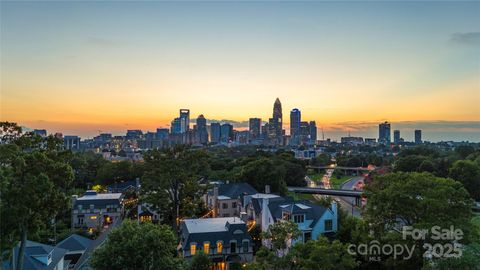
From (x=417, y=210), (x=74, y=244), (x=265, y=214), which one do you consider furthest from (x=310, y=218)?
(x=74, y=244)

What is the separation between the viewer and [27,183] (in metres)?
15.0

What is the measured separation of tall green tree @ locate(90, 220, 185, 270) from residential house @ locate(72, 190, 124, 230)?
2835 cm

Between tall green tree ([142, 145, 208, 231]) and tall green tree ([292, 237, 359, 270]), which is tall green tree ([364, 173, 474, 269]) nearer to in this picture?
tall green tree ([292, 237, 359, 270])

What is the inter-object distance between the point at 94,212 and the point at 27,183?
116 feet

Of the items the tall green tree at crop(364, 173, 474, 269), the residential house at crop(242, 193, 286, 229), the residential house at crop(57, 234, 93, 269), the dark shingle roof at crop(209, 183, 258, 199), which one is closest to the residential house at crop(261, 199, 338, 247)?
the residential house at crop(242, 193, 286, 229)

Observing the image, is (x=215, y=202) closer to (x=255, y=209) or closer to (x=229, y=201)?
(x=229, y=201)

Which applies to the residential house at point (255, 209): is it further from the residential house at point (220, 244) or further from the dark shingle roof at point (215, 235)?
the residential house at point (220, 244)

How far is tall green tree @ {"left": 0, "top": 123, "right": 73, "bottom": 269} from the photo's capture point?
14.6 m

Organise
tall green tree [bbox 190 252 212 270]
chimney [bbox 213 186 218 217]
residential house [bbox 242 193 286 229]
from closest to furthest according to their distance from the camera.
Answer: tall green tree [bbox 190 252 212 270]
residential house [bbox 242 193 286 229]
chimney [bbox 213 186 218 217]

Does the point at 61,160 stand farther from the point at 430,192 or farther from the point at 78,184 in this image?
the point at 78,184

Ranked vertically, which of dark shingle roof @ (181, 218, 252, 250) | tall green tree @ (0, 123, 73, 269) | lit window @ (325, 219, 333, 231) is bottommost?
dark shingle roof @ (181, 218, 252, 250)

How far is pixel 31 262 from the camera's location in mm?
22438

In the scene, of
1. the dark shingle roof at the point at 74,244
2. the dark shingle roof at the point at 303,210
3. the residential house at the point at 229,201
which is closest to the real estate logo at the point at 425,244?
the dark shingle roof at the point at 303,210

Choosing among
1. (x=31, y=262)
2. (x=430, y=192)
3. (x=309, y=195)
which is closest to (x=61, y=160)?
(x=31, y=262)
